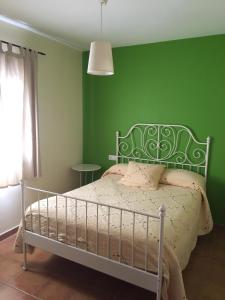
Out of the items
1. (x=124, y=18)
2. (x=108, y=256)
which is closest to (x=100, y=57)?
(x=124, y=18)

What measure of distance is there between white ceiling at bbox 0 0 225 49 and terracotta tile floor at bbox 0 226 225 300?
2.53 m

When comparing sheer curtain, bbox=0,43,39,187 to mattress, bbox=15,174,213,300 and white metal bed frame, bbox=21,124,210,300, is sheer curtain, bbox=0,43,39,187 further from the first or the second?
mattress, bbox=15,174,213,300

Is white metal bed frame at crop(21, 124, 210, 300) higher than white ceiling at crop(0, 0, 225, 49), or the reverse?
white ceiling at crop(0, 0, 225, 49)

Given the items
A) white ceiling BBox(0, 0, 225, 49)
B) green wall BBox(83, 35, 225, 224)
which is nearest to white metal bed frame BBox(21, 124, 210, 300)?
green wall BBox(83, 35, 225, 224)

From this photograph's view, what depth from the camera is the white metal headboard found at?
3467mm

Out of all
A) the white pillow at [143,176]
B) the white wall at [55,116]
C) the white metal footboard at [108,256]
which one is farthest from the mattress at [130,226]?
the white wall at [55,116]

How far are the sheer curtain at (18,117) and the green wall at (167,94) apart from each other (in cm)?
120

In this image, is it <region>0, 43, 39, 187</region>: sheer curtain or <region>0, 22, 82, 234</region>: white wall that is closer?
<region>0, 43, 39, 187</region>: sheer curtain

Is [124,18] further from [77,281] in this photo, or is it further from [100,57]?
[77,281]

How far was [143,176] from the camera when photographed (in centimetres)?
323

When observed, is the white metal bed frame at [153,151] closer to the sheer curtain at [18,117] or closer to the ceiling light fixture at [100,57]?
the sheer curtain at [18,117]

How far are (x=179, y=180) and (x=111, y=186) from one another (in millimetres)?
850

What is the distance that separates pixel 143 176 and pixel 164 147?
673 millimetres

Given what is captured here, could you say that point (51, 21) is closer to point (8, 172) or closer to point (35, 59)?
point (35, 59)
